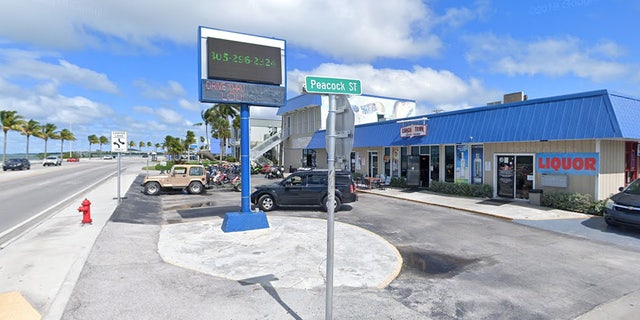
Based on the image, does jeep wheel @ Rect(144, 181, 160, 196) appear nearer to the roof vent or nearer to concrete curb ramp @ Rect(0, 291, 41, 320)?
concrete curb ramp @ Rect(0, 291, 41, 320)

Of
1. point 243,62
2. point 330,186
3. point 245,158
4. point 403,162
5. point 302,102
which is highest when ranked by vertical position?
point 302,102

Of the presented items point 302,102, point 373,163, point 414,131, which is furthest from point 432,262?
point 302,102

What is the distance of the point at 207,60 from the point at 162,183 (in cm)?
1214

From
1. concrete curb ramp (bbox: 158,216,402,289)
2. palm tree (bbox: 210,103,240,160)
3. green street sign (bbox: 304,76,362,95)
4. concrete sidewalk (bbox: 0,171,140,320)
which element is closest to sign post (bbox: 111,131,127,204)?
concrete sidewalk (bbox: 0,171,140,320)

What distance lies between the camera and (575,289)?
585 cm

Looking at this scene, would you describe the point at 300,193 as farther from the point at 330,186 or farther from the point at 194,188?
the point at 330,186

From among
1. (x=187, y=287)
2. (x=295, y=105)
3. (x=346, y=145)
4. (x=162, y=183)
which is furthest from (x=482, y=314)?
(x=295, y=105)

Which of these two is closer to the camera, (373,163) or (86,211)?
(86,211)

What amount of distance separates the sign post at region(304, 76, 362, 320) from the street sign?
557 inches

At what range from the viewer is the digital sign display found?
9.31 m

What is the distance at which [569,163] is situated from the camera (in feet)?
44.7

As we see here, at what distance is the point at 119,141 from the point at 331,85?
47.5 feet

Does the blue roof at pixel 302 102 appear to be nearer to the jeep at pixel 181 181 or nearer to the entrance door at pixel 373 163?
the entrance door at pixel 373 163

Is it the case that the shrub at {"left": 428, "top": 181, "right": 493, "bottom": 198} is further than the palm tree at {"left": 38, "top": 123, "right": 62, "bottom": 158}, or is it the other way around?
the palm tree at {"left": 38, "top": 123, "right": 62, "bottom": 158}
